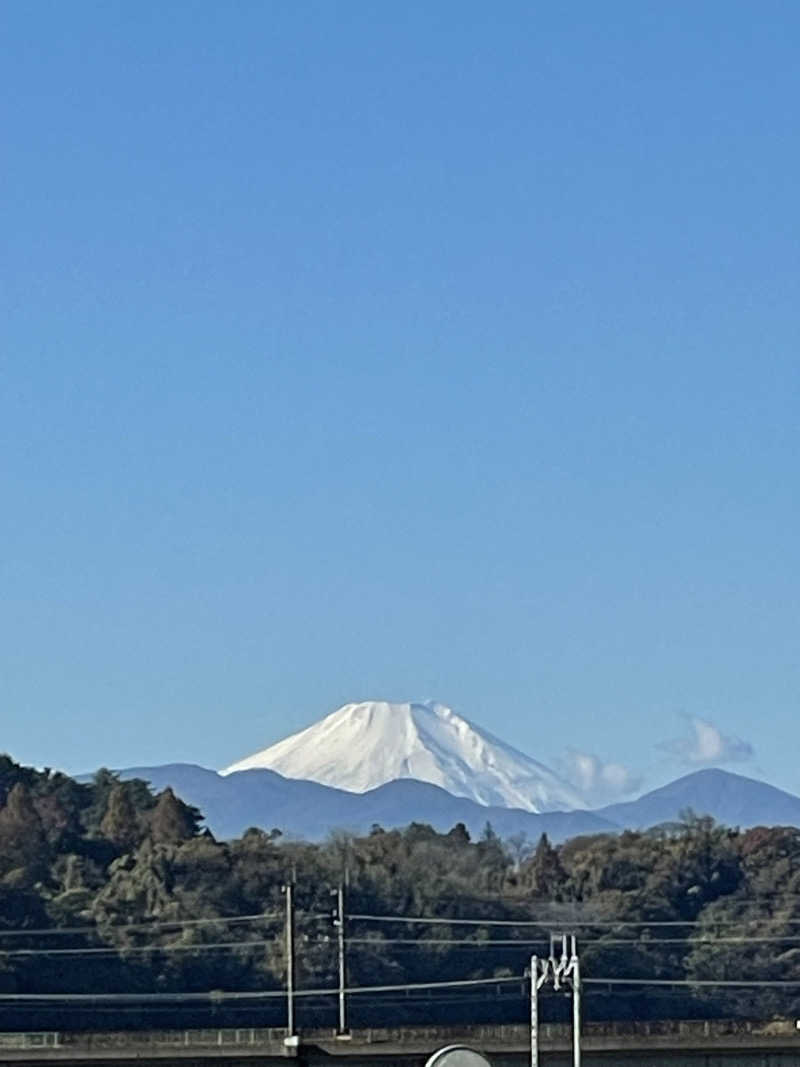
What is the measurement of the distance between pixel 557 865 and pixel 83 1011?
46.6 meters

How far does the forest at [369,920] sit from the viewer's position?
5354 inches

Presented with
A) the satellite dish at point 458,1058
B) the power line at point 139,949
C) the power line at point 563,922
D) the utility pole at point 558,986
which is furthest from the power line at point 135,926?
the satellite dish at point 458,1058

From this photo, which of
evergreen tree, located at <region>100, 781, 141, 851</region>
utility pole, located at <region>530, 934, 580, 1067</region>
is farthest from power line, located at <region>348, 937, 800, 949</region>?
utility pole, located at <region>530, 934, 580, 1067</region>

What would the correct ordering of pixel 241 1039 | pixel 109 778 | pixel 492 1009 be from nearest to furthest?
pixel 241 1039, pixel 492 1009, pixel 109 778

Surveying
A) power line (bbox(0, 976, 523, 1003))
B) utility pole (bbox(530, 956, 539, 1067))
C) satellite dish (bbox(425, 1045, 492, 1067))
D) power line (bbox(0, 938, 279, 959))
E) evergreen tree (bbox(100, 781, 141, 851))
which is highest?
evergreen tree (bbox(100, 781, 141, 851))

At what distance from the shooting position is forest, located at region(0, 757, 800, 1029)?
136 m

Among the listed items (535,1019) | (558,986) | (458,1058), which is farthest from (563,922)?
(458,1058)

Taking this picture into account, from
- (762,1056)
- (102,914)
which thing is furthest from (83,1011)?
(762,1056)

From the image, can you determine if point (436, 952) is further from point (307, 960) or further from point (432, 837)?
point (432, 837)

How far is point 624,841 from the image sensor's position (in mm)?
167875

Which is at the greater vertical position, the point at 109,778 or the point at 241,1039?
the point at 109,778

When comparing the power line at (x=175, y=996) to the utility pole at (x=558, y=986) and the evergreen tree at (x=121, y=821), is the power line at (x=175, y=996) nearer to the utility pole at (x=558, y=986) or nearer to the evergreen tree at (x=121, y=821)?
the evergreen tree at (x=121, y=821)

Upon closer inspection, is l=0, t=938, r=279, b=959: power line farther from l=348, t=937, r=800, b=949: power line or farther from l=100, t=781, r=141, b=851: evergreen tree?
l=100, t=781, r=141, b=851: evergreen tree

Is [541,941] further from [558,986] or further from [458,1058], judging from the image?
[458,1058]
